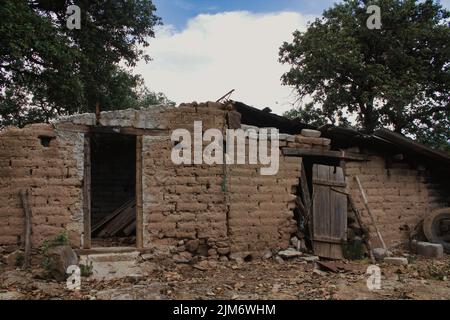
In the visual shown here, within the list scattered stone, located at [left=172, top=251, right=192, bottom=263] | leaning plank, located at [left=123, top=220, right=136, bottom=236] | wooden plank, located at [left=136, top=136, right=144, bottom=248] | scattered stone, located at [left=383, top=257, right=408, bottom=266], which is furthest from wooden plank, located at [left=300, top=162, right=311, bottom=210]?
leaning plank, located at [left=123, top=220, right=136, bottom=236]

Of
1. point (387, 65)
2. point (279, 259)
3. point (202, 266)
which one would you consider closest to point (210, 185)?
point (202, 266)

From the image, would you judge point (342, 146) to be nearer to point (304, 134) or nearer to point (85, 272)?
point (304, 134)

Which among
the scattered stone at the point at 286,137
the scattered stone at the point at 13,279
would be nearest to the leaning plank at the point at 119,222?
the scattered stone at the point at 13,279

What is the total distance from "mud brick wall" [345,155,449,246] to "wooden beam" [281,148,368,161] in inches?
5.1

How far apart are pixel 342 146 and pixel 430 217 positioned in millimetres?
2372

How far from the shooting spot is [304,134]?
766cm

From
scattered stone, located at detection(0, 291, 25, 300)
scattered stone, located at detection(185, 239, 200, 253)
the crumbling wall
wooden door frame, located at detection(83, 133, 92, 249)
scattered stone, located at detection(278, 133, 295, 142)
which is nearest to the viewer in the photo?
scattered stone, located at detection(0, 291, 25, 300)

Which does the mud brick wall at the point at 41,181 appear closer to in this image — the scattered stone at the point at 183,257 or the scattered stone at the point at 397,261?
the scattered stone at the point at 183,257

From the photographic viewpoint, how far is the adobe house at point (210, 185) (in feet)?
19.4

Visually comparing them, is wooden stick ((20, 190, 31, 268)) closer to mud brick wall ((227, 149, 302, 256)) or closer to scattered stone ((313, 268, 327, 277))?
mud brick wall ((227, 149, 302, 256))

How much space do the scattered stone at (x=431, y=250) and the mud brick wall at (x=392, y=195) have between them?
485mm

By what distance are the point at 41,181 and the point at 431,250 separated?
711 centimetres

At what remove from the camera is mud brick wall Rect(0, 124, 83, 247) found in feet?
18.9

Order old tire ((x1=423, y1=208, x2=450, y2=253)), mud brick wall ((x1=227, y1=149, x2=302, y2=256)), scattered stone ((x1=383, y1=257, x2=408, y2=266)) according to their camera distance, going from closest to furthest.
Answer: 1. mud brick wall ((x1=227, y1=149, x2=302, y2=256))
2. scattered stone ((x1=383, y1=257, x2=408, y2=266))
3. old tire ((x1=423, y1=208, x2=450, y2=253))
